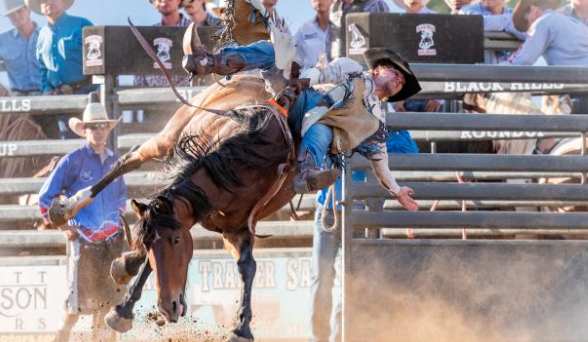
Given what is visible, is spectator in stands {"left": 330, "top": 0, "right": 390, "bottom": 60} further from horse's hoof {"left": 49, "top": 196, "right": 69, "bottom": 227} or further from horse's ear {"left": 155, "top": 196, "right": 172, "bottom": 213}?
horse's ear {"left": 155, "top": 196, "right": 172, "bottom": 213}

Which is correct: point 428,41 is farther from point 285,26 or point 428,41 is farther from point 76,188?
point 76,188

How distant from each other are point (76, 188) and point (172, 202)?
2480 millimetres

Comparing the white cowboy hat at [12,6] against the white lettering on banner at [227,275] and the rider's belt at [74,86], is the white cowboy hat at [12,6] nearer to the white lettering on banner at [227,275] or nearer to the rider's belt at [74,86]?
the rider's belt at [74,86]

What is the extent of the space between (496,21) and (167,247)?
416cm

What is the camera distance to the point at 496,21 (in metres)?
8.62

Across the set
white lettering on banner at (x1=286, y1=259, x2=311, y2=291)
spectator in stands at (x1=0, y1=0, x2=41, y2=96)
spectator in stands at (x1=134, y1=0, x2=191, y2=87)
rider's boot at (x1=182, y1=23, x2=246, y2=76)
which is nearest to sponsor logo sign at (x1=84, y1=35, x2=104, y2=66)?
spectator in stands at (x1=134, y1=0, x2=191, y2=87)

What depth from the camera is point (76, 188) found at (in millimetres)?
8016

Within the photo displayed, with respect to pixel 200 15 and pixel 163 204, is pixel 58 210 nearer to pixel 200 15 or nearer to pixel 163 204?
pixel 163 204

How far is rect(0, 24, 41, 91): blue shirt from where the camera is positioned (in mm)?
9320

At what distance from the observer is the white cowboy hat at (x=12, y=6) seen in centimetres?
945

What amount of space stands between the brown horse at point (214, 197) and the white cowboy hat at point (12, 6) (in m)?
3.31

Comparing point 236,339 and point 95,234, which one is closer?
point 236,339

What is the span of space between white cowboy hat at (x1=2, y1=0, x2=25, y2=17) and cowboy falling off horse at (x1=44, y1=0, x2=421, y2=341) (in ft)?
9.89

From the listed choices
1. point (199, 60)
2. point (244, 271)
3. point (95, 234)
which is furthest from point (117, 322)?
point (95, 234)
